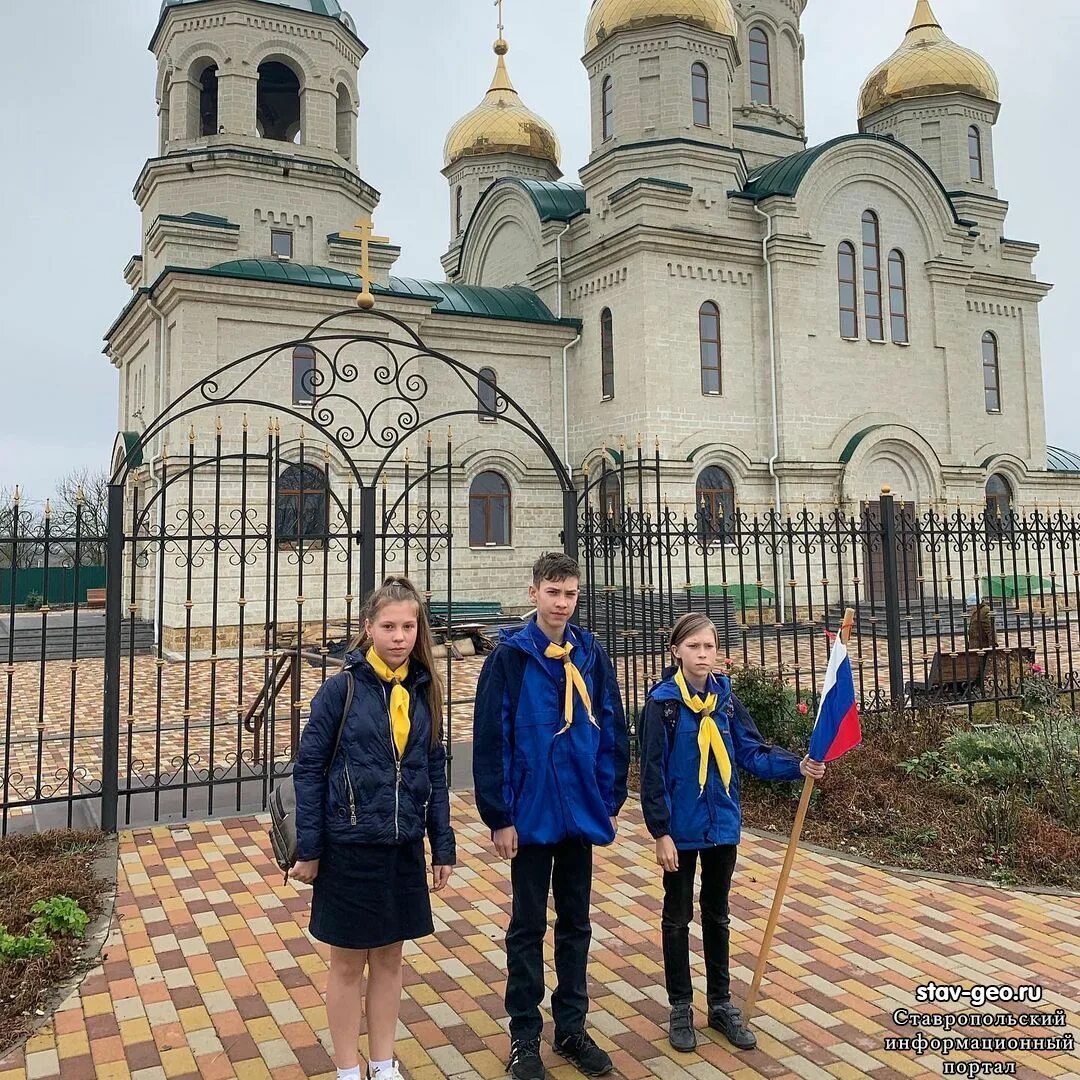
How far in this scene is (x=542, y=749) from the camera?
3.18 m

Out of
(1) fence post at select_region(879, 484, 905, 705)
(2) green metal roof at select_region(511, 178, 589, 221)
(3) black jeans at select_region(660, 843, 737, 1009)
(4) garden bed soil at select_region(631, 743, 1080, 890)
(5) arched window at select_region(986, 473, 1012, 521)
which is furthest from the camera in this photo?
(5) arched window at select_region(986, 473, 1012, 521)

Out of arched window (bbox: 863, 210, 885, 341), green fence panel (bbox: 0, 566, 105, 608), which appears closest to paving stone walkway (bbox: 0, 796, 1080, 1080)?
arched window (bbox: 863, 210, 885, 341)

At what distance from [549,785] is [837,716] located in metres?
1.14

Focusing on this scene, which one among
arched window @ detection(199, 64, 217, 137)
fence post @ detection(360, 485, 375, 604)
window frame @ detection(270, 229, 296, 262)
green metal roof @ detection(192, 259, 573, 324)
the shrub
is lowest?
the shrub

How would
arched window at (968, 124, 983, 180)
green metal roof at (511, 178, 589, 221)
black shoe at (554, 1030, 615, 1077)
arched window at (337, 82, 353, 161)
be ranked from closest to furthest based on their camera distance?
black shoe at (554, 1030, 615, 1077), arched window at (337, 82, 353, 161), green metal roof at (511, 178, 589, 221), arched window at (968, 124, 983, 180)

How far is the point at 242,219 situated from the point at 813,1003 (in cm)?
1865

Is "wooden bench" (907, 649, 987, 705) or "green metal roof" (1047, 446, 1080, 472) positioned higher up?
"green metal roof" (1047, 446, 1080, 472)

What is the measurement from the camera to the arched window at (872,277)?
2098cm

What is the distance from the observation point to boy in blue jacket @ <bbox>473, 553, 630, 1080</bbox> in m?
3.08

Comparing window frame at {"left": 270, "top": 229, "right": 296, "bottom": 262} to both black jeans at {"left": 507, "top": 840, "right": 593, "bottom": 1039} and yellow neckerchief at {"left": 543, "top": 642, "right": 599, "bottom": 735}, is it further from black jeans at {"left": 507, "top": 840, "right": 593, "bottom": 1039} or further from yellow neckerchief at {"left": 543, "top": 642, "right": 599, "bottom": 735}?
black jeans at {"left": 507, "top": 840, "right": 593, "bottom": 1039}

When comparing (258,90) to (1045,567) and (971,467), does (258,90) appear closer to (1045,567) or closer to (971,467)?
(971,467)

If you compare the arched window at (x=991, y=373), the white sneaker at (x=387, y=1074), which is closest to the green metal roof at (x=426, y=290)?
the arched window at (x=991, y=373)

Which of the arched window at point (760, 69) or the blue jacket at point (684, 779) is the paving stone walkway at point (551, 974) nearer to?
the blue jacket at point (684, 779)

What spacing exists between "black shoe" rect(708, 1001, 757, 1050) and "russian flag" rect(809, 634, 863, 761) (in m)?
0.96
